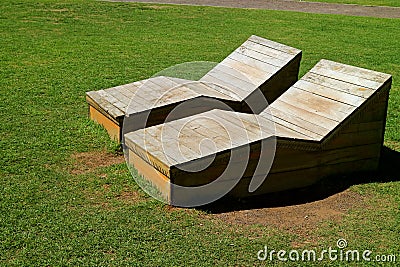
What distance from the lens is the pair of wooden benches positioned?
5.14 m

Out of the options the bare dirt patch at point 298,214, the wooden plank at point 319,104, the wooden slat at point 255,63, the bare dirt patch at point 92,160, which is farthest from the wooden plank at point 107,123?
the wooden slat at point 255,63

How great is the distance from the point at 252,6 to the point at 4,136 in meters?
12.9

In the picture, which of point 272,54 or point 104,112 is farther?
point 272,54

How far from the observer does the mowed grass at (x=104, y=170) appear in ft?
14.7

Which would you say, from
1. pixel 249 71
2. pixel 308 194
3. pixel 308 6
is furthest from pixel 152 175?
pixel 308 6

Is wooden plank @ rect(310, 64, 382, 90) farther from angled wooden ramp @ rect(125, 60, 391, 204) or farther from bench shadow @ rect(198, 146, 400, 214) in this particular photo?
bench shadow @ rect(198, 146, 400, 214)

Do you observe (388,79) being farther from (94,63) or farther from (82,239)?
(94,63)

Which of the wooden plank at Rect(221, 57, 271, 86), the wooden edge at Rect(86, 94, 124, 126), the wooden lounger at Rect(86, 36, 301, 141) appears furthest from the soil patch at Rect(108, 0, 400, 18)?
the wooden edge at Rect(86, 94, 124, 126)

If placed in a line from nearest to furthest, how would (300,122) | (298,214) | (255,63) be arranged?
(298,214), (300,122), (255,63)

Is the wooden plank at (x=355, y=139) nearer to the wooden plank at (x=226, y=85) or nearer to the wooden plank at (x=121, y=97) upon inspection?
the wooden plank at (x=226, y=85)

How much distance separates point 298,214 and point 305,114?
1286mm

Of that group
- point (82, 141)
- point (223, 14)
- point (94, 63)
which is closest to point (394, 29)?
point (223, 14)

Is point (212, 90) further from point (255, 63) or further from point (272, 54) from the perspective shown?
point (272, 54)

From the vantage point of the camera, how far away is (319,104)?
243 inches
